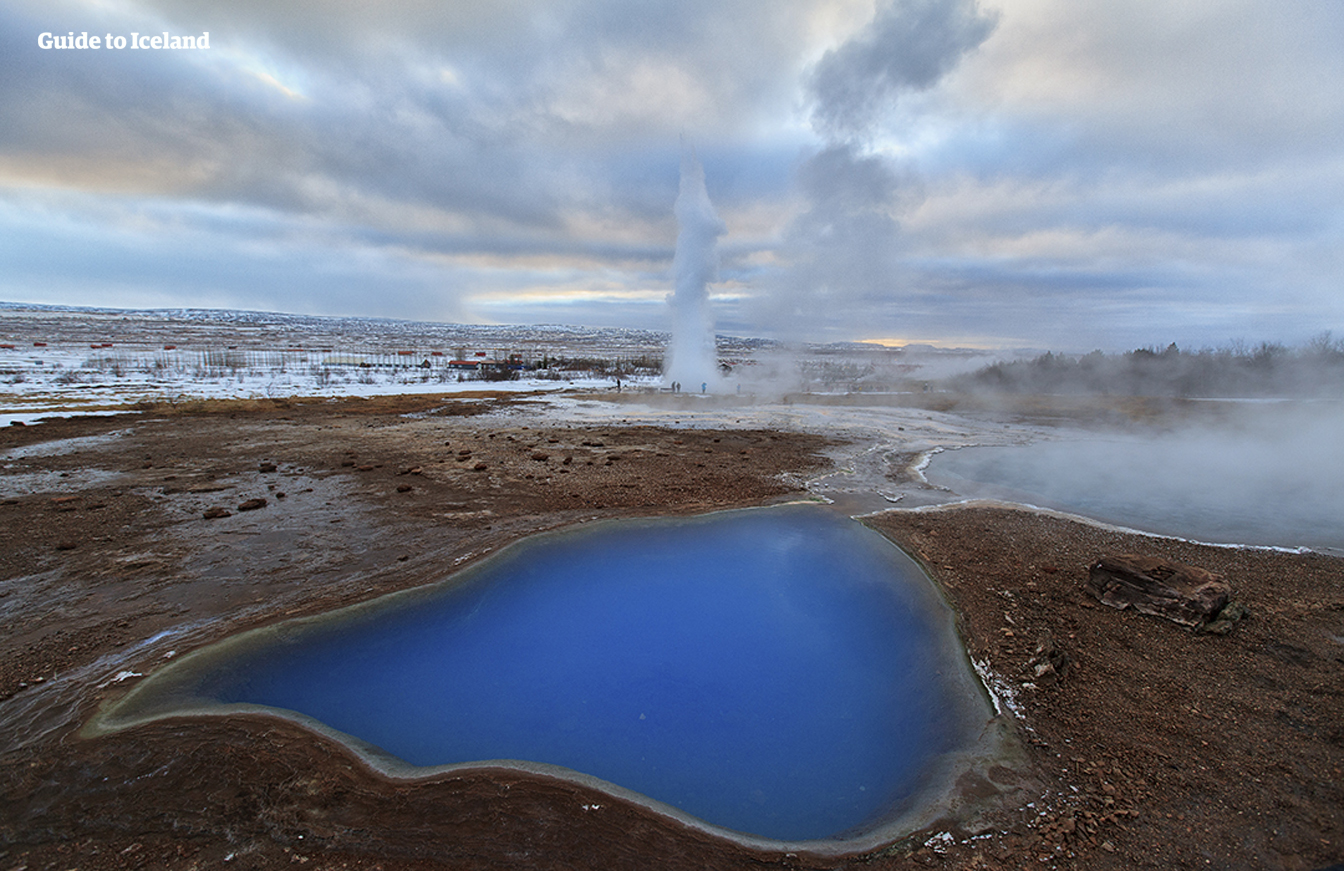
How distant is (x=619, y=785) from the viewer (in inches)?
137

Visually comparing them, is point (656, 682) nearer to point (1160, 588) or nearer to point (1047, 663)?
point (1047, 663)

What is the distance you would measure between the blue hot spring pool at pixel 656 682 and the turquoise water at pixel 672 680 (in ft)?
0.06

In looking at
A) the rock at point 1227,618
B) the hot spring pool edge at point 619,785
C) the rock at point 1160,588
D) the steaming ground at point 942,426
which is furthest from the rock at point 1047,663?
the steaming ground at point 942,426

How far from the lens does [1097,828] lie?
3.02 metres

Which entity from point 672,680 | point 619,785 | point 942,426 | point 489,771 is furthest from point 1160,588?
point 942,426

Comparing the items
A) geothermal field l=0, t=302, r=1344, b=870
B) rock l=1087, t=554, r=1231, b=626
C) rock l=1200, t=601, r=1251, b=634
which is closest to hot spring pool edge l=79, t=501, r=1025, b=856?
geothermal field l=0, t=302, r=1344, b=870

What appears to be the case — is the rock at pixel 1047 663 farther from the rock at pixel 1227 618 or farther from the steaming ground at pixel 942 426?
the steaming ground at pixel 942 426

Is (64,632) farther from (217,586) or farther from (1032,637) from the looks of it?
(1032,637)

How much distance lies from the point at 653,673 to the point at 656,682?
5.6 inches

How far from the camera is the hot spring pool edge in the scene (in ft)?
10.2

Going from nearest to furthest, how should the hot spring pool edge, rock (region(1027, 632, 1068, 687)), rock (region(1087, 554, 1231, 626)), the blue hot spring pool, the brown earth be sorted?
the brown earth < the hot spring pool edge < the blue hot spring pool < rock (region(1027, 632, 1068, 687)) < rock (region(1087, 554, 1231, 626))

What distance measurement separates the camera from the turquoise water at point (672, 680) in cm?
367

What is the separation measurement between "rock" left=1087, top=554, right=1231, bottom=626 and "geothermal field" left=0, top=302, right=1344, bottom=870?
0.15m

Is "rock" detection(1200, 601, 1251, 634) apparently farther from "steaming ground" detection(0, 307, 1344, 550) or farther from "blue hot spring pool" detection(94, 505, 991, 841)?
"steaming ground" detection(0, 307, 1344, 550)
